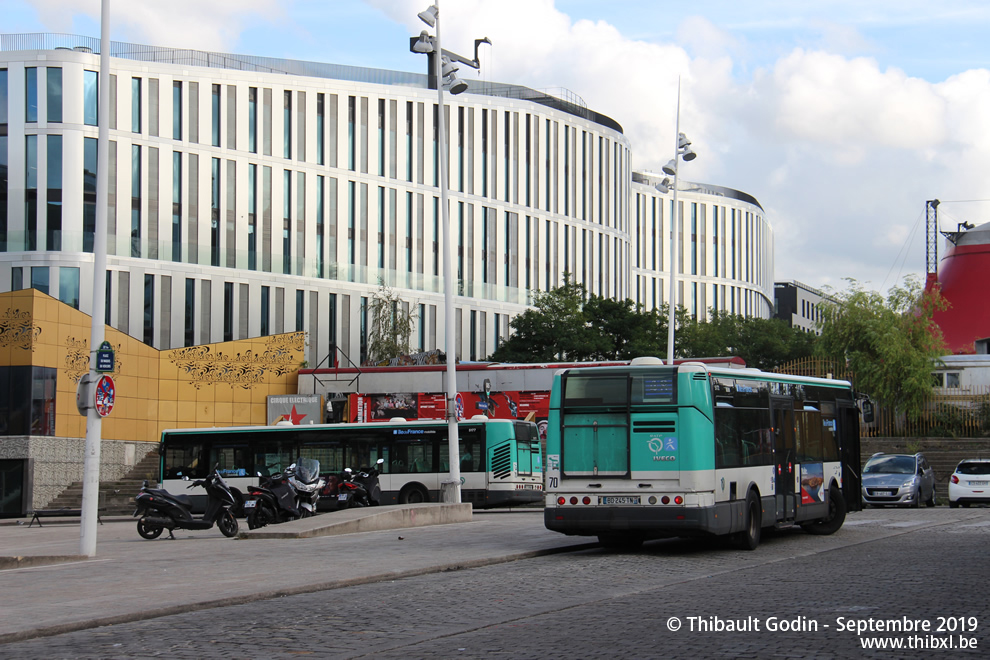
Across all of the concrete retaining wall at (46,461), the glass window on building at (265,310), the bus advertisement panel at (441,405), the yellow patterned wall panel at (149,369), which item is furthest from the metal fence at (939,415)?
the concrete retaining wall at (46,461)

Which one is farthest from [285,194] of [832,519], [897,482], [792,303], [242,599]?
[792,303]

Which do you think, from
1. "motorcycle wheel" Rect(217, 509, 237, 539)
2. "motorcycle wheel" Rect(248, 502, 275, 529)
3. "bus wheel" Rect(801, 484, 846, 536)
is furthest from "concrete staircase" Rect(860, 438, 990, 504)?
"motorcycle wheel" Rect(217, 509, 237, 539)

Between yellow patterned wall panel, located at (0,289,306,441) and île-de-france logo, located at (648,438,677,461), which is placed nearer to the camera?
île-de-france logo, located at (648,438,677,461)

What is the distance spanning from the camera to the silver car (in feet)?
108

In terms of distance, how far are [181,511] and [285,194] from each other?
41560mm

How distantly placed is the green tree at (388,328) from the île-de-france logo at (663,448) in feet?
133

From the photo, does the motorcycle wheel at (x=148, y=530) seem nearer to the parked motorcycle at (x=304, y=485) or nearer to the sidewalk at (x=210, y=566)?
the sidewalk at (x=210, y=566)

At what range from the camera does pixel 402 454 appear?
35.2 m

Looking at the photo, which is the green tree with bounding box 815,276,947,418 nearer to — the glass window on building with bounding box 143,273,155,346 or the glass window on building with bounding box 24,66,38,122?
the glass window on building with bounding box 143,273,155,346

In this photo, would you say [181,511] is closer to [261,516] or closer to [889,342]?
[261,516]

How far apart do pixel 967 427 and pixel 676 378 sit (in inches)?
1311

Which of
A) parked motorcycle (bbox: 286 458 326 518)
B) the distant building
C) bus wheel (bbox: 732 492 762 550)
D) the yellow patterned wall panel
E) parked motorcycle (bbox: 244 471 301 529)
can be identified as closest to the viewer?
bus wheel (bbox: 732 492 762 550)

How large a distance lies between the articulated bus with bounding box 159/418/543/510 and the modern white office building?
20919 mm

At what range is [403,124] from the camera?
67.4m
